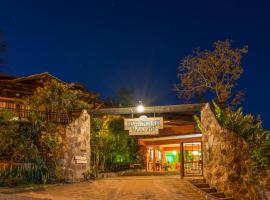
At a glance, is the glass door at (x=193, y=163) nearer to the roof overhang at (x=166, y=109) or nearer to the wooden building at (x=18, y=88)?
the roof overhang at (x=166, y=109)

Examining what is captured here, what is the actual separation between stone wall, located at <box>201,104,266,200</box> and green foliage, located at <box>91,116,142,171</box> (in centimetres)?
706

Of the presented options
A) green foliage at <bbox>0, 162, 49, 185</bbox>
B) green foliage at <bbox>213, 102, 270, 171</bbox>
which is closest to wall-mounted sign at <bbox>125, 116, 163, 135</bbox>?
green foliage at <bbox>213, 102, 270, 171</bbox>

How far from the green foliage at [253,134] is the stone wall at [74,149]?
6670 mm

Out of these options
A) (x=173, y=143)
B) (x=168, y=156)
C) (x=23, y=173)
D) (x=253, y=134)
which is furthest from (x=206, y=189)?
(x=168, y=156)

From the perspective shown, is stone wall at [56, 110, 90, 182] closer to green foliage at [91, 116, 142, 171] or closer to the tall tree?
green foliage at [91, 116, 142, 171]

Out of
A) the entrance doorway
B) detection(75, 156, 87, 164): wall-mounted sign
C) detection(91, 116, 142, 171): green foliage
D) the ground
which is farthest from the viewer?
the entrance doorway

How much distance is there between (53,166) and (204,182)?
6.72 meters

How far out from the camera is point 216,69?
2659 cm

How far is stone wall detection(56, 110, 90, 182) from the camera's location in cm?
1944

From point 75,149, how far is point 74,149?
0.07 m

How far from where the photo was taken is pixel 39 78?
97.7 ft

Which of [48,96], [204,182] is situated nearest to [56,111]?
[48,96]

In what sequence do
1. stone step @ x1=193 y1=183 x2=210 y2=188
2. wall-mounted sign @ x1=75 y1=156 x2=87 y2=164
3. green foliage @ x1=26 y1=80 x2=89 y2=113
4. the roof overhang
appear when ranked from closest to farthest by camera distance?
1. stone step @ x1=193 y1=183 x2=210 y2=188
2. the roof overhang
3. wall-mounted sign @ x1=75 y1=156 x2=87 y2=164
4. green foliage @ x1=26 y1=80 x2=89 y2=113

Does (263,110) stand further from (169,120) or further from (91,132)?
(91,132)
